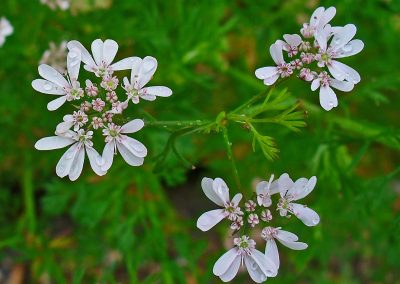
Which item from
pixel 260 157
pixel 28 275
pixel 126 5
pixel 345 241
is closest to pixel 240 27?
pixel 126 5

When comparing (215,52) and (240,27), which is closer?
(215,52)

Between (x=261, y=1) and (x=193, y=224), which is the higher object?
(x=261, y=1)

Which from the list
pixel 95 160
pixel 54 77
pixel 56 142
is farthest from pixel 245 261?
pixel 54 77

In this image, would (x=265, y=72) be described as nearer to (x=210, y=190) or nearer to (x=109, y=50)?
(x=210, y=190)

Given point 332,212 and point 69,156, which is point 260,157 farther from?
point 69,156

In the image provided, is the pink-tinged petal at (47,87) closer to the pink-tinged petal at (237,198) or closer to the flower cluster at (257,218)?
the flower cluster at (257,218)

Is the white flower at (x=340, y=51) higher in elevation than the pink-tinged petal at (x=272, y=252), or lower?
higher

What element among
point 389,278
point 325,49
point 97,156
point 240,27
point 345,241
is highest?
point 240,27

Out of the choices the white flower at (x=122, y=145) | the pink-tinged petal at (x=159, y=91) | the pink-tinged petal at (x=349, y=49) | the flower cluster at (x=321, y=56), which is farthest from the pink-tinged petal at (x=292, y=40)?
the white flower at (x=122, y=145)
